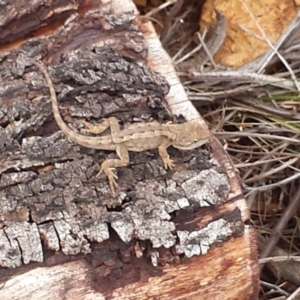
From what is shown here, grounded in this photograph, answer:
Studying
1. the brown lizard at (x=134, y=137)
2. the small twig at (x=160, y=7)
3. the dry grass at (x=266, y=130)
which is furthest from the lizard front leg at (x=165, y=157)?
the small twig at (x=160, y=7)

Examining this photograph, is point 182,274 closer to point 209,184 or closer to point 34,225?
point 209,184

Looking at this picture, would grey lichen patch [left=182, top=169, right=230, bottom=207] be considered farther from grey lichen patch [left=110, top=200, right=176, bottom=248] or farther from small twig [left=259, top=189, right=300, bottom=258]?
small twig [left=259, top=189, right=300, bottom=258]

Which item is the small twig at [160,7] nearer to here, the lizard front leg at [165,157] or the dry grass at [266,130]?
→ the dry grass at [266,130]

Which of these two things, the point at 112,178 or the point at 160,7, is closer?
the point at 112,178

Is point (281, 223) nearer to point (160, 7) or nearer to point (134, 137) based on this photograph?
point (134, 137)

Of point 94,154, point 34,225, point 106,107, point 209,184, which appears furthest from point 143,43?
point 34,225

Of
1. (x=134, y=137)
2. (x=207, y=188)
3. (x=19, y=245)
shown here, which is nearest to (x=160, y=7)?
(x=134, y=137)
